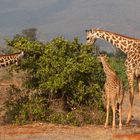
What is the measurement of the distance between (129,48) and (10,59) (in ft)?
11.9

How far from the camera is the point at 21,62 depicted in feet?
61.0

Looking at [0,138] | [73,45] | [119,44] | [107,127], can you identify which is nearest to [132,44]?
[119,44]

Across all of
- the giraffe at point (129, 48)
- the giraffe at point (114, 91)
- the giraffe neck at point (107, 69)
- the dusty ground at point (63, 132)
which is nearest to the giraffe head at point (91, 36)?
the giraffe at point (129, 48)

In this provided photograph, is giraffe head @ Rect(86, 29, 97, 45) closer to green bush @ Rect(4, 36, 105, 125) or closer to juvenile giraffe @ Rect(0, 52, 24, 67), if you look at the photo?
green bush @ Rect(4, 36, 105, 125)

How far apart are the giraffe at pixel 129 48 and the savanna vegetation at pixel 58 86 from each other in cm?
58

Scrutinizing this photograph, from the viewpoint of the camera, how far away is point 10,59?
18.5 m

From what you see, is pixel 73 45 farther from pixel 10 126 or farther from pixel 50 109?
pixel 10 126

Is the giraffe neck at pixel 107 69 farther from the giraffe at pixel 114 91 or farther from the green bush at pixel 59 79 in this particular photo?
the green bush at pixel 59 79

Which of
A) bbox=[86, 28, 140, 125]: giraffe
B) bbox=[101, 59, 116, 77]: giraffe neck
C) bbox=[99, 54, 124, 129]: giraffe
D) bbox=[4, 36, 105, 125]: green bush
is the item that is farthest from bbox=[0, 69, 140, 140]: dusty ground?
bbox=[86, 28, 140, 125]: giraffe

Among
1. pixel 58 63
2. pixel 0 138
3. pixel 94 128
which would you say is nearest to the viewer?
pixel 0 138

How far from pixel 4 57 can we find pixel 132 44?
12.8 feet

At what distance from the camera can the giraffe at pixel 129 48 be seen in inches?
701

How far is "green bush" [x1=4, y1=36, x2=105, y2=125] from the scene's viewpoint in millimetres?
18094

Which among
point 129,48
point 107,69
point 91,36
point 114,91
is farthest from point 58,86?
point 129,48
